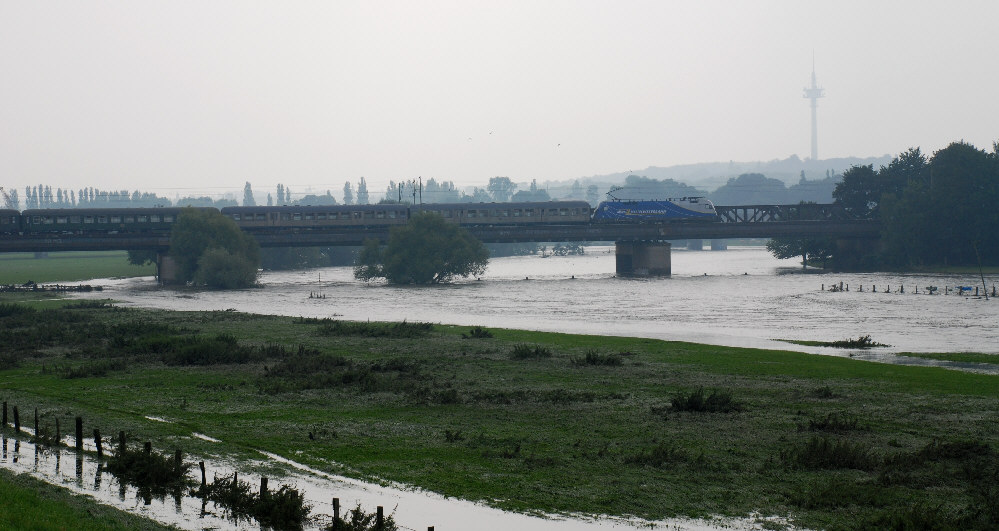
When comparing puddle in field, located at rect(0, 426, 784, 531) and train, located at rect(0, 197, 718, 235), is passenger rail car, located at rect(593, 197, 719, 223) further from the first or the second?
puddle in field, located at rect(0, 426, 784, 531)

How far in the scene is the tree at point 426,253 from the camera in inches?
5300

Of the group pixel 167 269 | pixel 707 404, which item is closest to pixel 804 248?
pixel 167 269

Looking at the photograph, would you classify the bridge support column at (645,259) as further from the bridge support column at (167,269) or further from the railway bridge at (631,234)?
the bridge support column at (167,269)

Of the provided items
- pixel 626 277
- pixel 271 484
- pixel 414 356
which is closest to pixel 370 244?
pixel 626 277

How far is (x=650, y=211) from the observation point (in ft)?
527

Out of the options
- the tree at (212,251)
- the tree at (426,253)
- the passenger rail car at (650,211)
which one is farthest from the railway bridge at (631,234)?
the tree at (426,253)

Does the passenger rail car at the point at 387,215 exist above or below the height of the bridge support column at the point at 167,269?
above

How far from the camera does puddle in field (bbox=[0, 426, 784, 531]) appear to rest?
2392 centimetres

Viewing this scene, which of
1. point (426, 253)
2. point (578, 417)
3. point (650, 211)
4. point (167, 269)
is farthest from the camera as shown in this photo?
point (650, 211)

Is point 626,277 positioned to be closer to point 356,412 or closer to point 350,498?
point 356,412

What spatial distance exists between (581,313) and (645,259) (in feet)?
225

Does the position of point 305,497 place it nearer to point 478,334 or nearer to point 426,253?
point 478,334

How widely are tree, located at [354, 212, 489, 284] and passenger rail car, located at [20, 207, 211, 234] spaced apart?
102 ft

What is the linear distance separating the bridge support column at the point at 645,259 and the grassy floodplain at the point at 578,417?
94.5m
